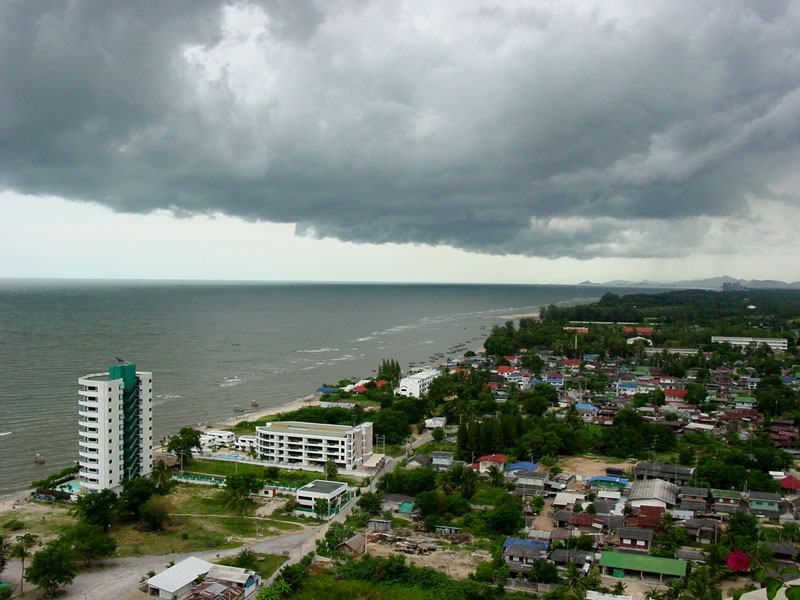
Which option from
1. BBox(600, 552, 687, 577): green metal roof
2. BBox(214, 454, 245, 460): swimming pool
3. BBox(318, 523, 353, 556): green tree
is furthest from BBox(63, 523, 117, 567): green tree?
BBox(600, 552, 687, 577): green metal roof

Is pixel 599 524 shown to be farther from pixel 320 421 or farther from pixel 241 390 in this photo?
pixel 241 390

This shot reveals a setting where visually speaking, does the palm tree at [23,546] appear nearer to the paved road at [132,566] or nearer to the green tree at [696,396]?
the paved road at [132,566]

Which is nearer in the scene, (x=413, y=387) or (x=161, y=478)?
(x=161, y=478)

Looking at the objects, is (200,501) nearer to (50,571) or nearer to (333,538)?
(333,538)

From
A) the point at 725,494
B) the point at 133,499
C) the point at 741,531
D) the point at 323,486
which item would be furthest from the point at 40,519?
the point at 725,494

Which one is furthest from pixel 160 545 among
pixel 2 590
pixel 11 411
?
pixel 11 411

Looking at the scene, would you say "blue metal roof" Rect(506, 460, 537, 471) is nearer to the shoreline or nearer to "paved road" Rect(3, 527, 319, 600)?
"paved road" Rect(3, 527, 319, 600)
